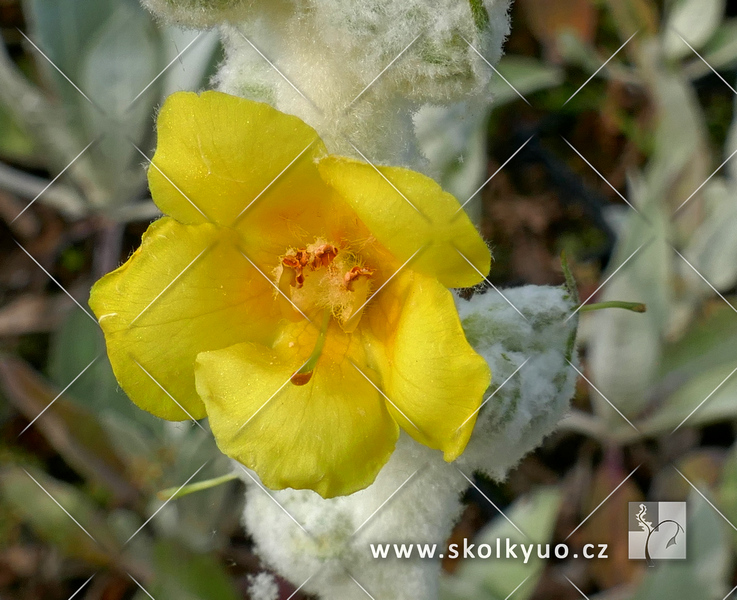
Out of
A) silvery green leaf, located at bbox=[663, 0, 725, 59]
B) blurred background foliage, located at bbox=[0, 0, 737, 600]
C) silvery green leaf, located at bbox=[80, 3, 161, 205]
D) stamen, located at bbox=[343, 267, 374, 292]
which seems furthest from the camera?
silvery green leaf, located at bbox=[663, 0, 725, 59]

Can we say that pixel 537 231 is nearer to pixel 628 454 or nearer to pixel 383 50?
pixel 628 454

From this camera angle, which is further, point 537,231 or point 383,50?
point 537,231

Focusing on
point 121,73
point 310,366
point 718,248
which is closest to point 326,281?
point 310,366

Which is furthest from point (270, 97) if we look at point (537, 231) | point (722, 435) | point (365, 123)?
point (722, 435)

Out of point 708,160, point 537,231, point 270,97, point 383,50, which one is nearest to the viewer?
point 383,50

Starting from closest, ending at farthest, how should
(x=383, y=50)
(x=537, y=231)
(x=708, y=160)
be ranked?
(x=383, y=50) < (x=708, y=160) < (x=537, y=231)

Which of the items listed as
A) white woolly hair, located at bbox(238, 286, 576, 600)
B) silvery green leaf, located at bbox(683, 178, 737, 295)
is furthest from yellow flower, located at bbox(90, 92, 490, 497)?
silvery green leaf, located at bbox(683, 178, 737, 295)

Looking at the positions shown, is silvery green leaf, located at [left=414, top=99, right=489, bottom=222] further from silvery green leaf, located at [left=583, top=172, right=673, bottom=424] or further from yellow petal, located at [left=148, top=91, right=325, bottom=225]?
yellow petal, located at [left=148, top=91, right=325, bottom=225]
